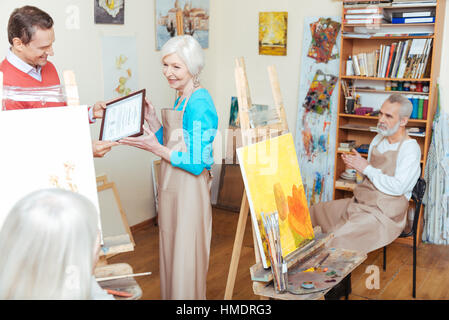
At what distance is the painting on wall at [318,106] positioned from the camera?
4.66m

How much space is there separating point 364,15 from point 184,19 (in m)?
1.64

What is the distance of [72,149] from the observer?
6.74 ft

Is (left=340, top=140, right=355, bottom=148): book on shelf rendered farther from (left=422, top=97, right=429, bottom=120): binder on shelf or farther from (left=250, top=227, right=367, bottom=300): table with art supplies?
(left=250, top=227, right=367, bottom=300): table with art supplies

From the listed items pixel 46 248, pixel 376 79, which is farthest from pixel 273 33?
pixel 46 248

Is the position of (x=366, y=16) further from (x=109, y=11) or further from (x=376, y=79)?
(x=109, y=11)

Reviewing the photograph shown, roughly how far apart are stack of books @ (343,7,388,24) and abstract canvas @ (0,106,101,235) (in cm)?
287

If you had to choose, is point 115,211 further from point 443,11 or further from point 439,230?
point 443,11

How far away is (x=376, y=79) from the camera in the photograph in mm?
4289

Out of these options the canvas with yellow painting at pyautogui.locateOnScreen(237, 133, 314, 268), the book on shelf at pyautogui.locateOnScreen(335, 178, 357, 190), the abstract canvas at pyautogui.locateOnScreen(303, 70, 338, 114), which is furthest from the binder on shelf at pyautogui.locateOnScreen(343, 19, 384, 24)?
the canvas with yellow painting at pyautogui.locateOnScreen(237, 133, 314, 268)

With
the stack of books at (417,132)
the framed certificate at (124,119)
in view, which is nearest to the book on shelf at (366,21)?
the stack of books at (417,132)

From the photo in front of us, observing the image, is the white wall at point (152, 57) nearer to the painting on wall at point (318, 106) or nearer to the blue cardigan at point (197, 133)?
the painting on wall at point (318, 106)

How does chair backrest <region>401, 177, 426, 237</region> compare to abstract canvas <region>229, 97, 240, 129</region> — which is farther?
abstract canvas <region>229, 97, 240, 129</region>

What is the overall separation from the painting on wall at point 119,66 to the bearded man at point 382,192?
1.89 meters

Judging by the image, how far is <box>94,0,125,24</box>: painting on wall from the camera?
3.88 metres
